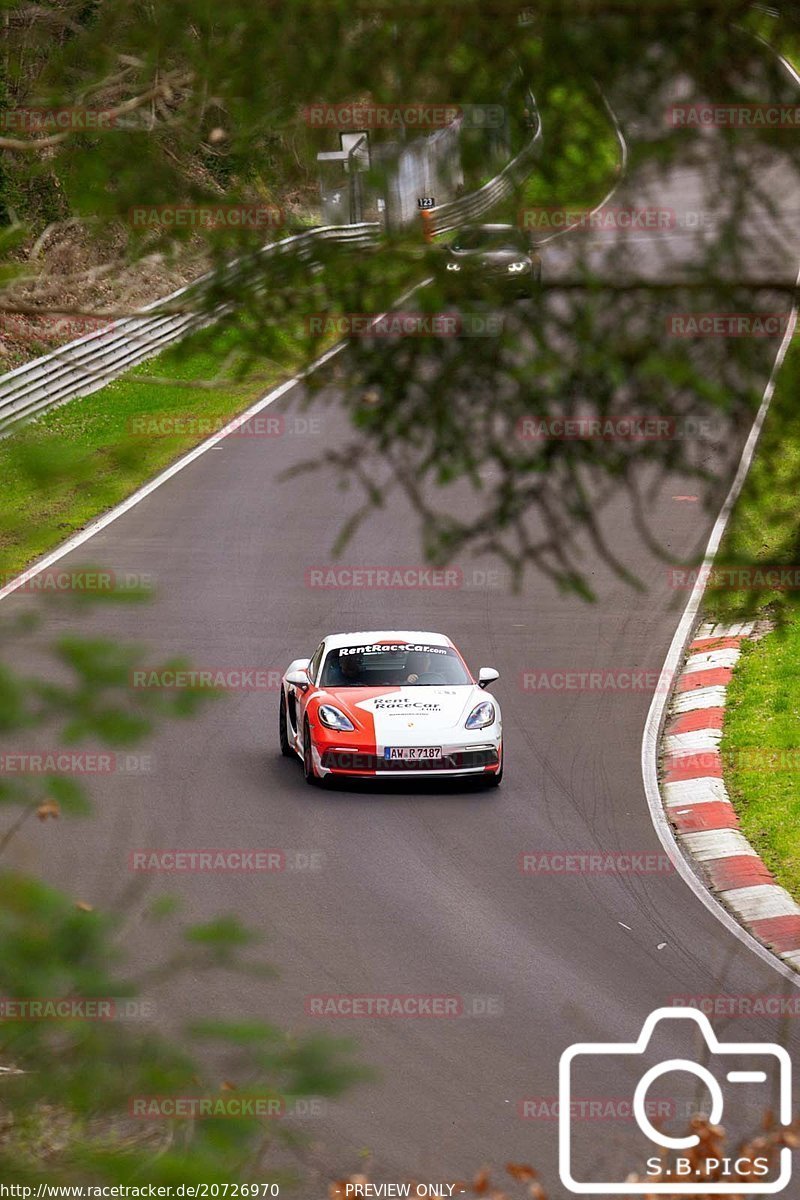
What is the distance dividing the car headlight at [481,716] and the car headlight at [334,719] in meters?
1.08

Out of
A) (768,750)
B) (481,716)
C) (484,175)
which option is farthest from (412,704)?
(484,175)

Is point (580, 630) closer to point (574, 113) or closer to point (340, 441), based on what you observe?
point (340, 441)

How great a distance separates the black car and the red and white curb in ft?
20.6

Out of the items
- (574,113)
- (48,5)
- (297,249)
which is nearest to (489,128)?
(574,113)

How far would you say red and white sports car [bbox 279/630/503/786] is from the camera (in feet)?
45.2

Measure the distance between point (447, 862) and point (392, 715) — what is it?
193 cm

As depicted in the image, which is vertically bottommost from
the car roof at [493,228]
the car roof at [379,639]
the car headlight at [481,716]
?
the car headlight at [481,716]

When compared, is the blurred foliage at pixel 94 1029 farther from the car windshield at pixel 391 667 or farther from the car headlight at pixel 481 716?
the car windshield at pixel 391 667

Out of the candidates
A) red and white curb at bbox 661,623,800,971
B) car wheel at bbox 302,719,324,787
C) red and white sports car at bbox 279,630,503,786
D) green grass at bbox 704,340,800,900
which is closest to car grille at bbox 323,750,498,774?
red and white sports car at bbox 279,630,503,786

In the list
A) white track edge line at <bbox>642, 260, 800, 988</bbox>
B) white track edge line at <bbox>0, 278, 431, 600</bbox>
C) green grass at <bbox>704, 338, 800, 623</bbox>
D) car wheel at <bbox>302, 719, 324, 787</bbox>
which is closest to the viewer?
green grass at <bbox>704, 338, 800, 623</bbox>

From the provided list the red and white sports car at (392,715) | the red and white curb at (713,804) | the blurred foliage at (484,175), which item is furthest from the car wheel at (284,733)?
the blurred foliage at (484,175)

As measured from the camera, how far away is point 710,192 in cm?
517

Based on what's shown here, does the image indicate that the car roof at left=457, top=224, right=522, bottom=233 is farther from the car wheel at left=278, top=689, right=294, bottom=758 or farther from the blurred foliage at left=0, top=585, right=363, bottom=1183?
the car wheel at left=278, top=689, right=294, bottom=758

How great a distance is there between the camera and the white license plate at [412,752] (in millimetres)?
13758
